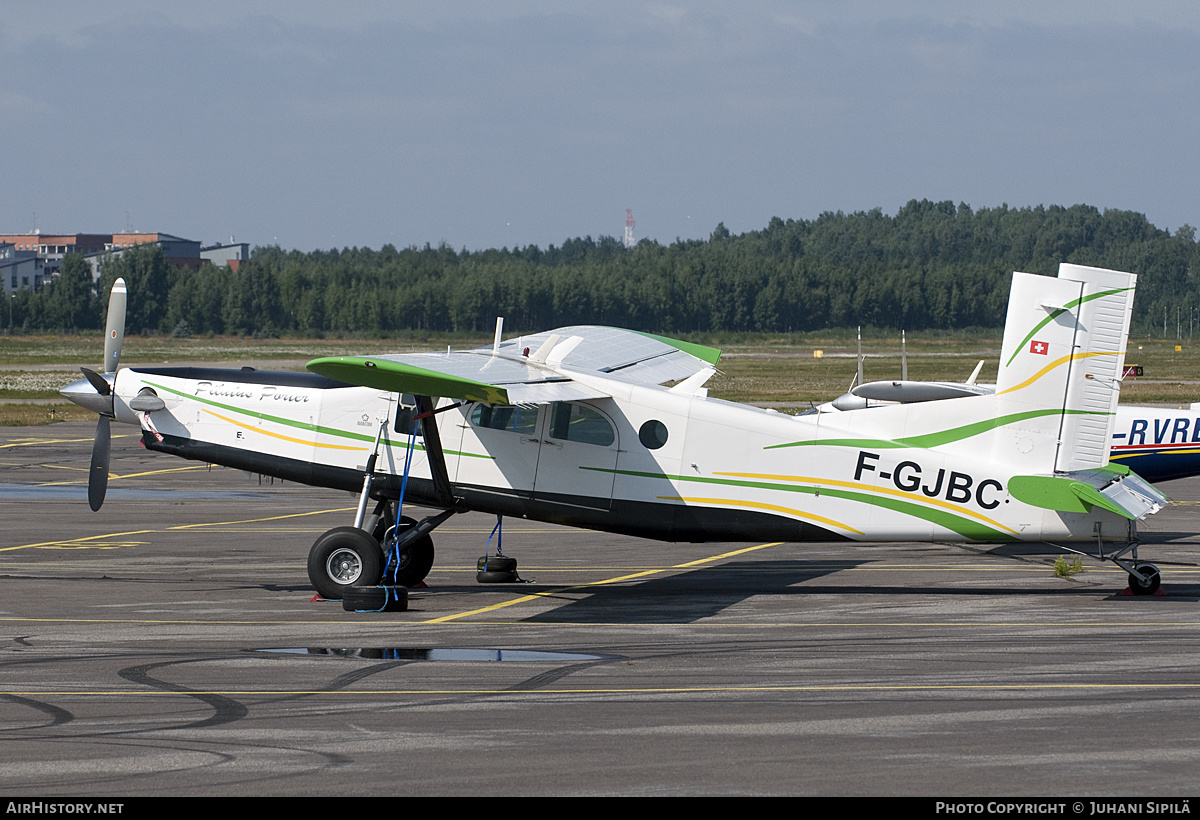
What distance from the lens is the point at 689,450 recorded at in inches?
577

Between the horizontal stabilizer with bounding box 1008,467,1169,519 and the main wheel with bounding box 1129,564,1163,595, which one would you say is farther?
the main wheel with bounding box 1129,564,1163,595

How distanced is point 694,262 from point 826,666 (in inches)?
7224

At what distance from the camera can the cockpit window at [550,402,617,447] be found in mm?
14672

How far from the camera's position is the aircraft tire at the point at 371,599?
13.7 m

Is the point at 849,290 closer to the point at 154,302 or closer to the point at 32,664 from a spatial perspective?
the point at 154,302

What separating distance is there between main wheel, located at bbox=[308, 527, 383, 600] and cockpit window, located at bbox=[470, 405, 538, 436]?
1902mm

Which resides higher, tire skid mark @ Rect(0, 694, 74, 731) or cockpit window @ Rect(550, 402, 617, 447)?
cockpit window @ Rect(550, 402, 617, 447)

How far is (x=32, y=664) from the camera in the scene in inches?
434

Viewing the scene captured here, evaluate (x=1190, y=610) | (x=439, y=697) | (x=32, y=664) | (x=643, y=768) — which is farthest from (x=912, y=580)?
(x=32, y=664)

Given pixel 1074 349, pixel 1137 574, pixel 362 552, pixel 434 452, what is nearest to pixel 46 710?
pixel 362 552

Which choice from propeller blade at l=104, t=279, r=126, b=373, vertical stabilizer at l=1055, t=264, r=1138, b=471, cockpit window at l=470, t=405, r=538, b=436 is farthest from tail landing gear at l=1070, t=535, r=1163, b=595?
propeller blade at l=104, t=279, r=126, b=373

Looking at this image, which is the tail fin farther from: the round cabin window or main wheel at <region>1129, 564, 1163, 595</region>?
the round cabin window

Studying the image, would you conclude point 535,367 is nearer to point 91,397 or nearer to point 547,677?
point 547,677

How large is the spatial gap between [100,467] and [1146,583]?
40.2ft
